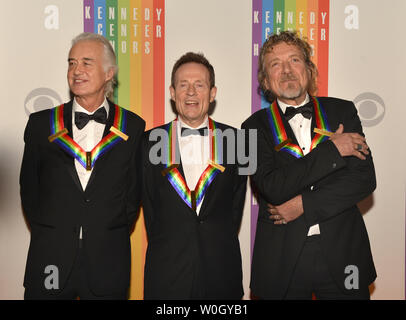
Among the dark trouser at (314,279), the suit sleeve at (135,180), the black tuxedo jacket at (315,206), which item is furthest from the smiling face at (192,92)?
the dark trouser at (314,279)

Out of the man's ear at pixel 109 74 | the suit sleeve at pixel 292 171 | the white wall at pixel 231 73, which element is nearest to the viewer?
the suit sleeve at pixel 292 171

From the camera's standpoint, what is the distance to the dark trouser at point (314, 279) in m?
2.61

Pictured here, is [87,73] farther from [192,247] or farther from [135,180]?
[192,247]

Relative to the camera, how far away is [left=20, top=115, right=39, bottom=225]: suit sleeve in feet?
9.45

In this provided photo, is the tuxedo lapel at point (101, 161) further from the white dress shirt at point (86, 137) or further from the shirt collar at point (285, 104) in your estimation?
the shirt collar at point (285, 104)

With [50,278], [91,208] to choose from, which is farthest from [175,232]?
[50,278]

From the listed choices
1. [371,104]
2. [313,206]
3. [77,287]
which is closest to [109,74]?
[77,287]

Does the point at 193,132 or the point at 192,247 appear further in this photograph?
the point at 193,132

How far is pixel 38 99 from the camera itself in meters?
3.69

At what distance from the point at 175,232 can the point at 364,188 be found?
45.2 inches

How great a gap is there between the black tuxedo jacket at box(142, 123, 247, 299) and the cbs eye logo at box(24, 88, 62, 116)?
135 cm

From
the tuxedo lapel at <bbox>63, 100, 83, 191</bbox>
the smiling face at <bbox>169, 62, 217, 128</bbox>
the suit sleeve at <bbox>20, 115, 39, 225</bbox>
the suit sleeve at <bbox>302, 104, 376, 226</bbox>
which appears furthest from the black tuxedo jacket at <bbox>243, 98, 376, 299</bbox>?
the suit sleeve at <bbox>20, 115, 39, 225</bbox>

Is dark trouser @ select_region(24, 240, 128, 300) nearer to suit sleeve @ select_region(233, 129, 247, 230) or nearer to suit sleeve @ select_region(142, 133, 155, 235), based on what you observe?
suit sleeve @ select_region(142, 133, 155, 235)

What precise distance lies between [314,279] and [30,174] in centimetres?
187
